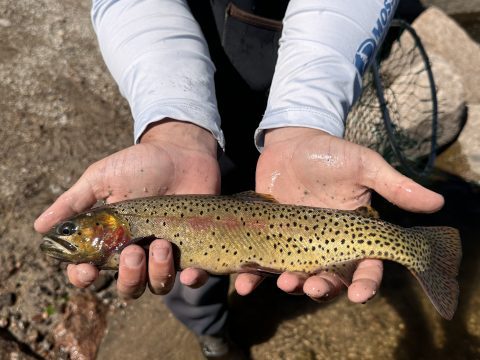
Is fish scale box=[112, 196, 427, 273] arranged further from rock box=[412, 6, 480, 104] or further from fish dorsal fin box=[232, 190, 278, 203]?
rock box=[412, 6, 480, 104]

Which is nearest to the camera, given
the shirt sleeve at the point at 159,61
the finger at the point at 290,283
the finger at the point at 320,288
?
the finger at the point at 320,288

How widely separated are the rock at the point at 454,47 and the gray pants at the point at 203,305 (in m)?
4.87

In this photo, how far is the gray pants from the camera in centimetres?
413

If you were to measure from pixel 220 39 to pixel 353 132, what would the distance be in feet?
8.30

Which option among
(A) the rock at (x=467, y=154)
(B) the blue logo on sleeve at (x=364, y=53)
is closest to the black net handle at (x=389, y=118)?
(A) the rock at (x=467, y=154)

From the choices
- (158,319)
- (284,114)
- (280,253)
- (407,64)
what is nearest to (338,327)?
(158,319)

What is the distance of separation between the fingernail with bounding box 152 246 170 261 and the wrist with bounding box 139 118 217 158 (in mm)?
827

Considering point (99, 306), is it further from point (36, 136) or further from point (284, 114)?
point (284, 114)

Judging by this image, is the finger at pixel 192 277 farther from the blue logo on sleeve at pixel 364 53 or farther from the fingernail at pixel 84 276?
the blue logo on sleeve at pixel 364 53

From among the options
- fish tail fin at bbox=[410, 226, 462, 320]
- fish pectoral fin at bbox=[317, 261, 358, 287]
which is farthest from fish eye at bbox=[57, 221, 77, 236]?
fish tail fin at bbox=[410, 226, 462, 320]

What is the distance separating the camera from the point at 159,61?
11.3 feet

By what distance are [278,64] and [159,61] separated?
0.82m

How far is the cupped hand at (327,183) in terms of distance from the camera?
2727 millimetres

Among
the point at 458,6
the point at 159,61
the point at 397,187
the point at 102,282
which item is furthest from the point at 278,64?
the point at 458,6
